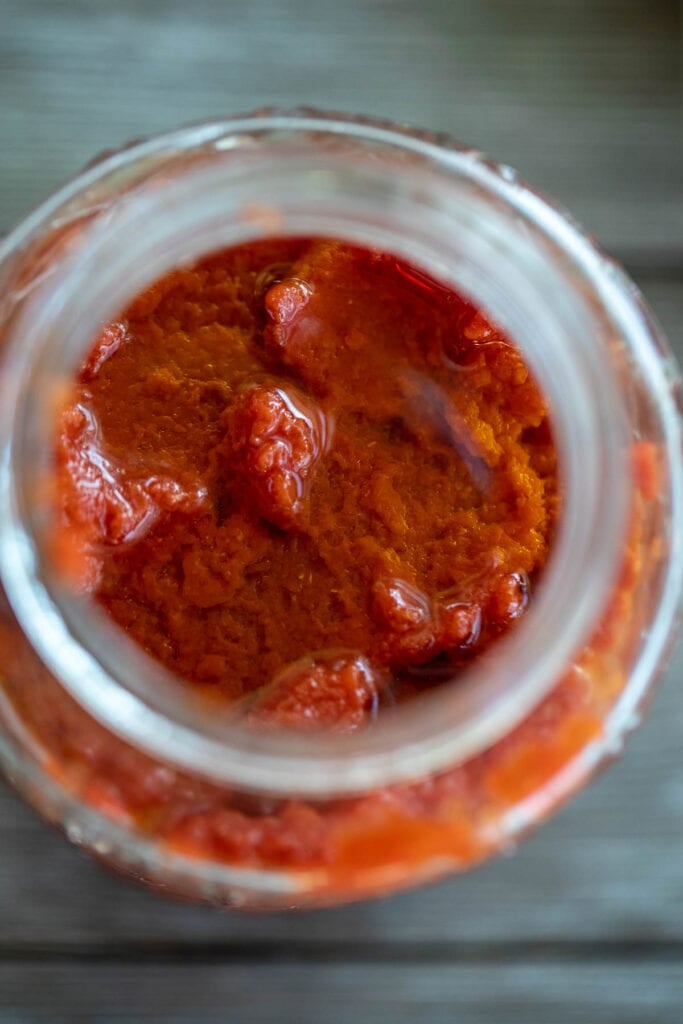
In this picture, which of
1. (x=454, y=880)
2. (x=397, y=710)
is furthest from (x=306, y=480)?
(x=454, y=880)

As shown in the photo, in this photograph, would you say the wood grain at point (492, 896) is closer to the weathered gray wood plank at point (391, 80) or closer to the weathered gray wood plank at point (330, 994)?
the weathered gray wood plank at point (330, 994)

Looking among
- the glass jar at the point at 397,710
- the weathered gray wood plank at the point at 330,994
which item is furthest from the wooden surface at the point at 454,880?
the glass jar at the point at 397,710

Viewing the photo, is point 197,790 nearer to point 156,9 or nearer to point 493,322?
point 493,322

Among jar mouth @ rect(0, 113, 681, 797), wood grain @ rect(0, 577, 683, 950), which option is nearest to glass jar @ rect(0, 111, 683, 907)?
jar mouth @ rect(0, 113, 681, 797)

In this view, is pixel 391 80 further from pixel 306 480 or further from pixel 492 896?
pixel 492 896

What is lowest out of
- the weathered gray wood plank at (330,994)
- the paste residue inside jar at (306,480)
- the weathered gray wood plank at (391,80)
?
the weathered gray wood plank at (330,994)
